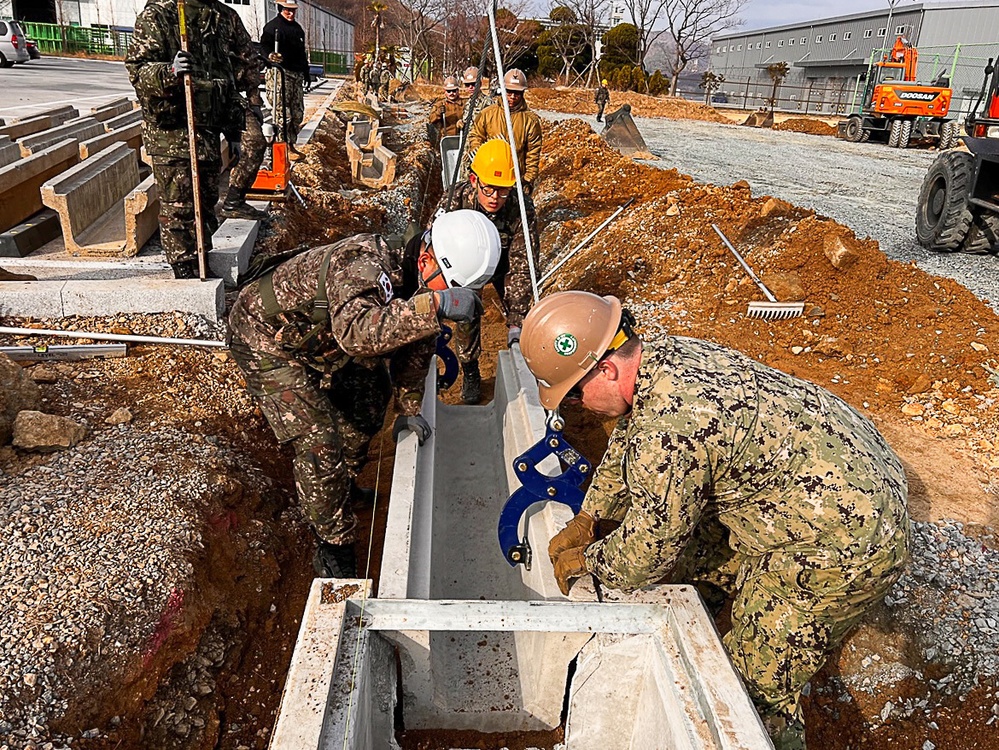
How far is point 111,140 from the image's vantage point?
8688mm

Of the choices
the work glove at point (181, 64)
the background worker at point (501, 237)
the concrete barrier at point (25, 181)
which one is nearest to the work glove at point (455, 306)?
the background worker at point (501, 237)

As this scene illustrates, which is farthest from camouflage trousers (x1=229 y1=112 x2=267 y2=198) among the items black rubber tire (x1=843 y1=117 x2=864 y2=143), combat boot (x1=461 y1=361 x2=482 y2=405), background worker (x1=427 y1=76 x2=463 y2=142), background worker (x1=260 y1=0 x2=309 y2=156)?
black rubber tire (x1=843 y1=117 x2=864 y2=143)

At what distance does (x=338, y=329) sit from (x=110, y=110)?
34.1 ft

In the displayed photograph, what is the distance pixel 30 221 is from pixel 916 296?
25.4 feet

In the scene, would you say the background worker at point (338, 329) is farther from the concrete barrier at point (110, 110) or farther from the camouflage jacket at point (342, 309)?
the concrete barrier at point (110, 110)

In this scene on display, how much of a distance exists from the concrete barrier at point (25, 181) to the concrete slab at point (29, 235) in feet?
0.42

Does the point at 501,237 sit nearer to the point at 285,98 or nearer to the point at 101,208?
the point at 101,208

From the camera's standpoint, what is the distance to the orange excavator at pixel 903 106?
1741 centimetres

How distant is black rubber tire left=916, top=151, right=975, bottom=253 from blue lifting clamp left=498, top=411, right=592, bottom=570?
20.1ft

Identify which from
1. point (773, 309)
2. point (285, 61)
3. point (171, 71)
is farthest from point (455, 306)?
point (285, 61)

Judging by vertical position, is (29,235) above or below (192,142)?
below

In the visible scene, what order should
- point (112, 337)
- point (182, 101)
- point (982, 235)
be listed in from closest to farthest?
point (112, 337)
point (182, 101)
point (982, 235)

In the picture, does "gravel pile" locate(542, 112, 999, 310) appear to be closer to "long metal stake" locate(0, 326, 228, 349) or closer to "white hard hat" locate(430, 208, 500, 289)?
"white hard hat" locate(430, 208, 500, 289)

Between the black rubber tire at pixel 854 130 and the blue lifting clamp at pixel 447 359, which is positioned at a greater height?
the black rubber tire at pixel 854 130
